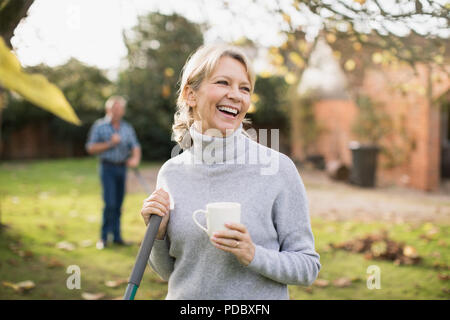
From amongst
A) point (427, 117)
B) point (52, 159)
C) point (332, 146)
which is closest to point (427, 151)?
point (427, 117)

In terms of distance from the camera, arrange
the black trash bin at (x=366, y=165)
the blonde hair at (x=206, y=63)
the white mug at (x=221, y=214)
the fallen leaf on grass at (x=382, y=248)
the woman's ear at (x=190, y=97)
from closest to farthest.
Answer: the white mug at (x=221, y=214)
the blonde hair at (x=206, y=63)
the woman's ear at (x=190, y=97)
the fallen leaf on grass at (x=382, y=248)
the black trash bin at (x=366, y=165)

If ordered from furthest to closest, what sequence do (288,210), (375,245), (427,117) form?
(427,117)
(375,245)
(288,210)

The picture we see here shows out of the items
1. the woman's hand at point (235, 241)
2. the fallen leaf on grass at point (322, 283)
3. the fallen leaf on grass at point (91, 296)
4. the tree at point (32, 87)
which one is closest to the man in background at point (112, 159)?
the fallen leaf on grass at point (91, 296)

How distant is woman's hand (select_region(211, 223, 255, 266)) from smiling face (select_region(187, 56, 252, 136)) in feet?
1.66

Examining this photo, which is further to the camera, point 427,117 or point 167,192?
point 427,117

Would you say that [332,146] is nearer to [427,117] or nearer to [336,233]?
[427,117]

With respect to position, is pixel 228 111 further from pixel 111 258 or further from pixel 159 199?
pixel 111 258

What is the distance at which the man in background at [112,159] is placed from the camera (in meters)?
6.26

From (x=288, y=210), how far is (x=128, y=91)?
56.0ft

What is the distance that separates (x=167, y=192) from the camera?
1.86 meters

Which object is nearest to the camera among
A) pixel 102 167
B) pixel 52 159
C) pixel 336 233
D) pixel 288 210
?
pixel 288 210

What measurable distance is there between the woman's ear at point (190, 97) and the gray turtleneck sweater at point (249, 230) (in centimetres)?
24

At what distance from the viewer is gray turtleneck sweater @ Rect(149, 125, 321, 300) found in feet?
5.83

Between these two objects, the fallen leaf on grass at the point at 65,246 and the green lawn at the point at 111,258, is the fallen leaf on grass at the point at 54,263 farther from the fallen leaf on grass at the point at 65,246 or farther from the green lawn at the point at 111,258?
the fallen leaf on grass at the point at 65,246
